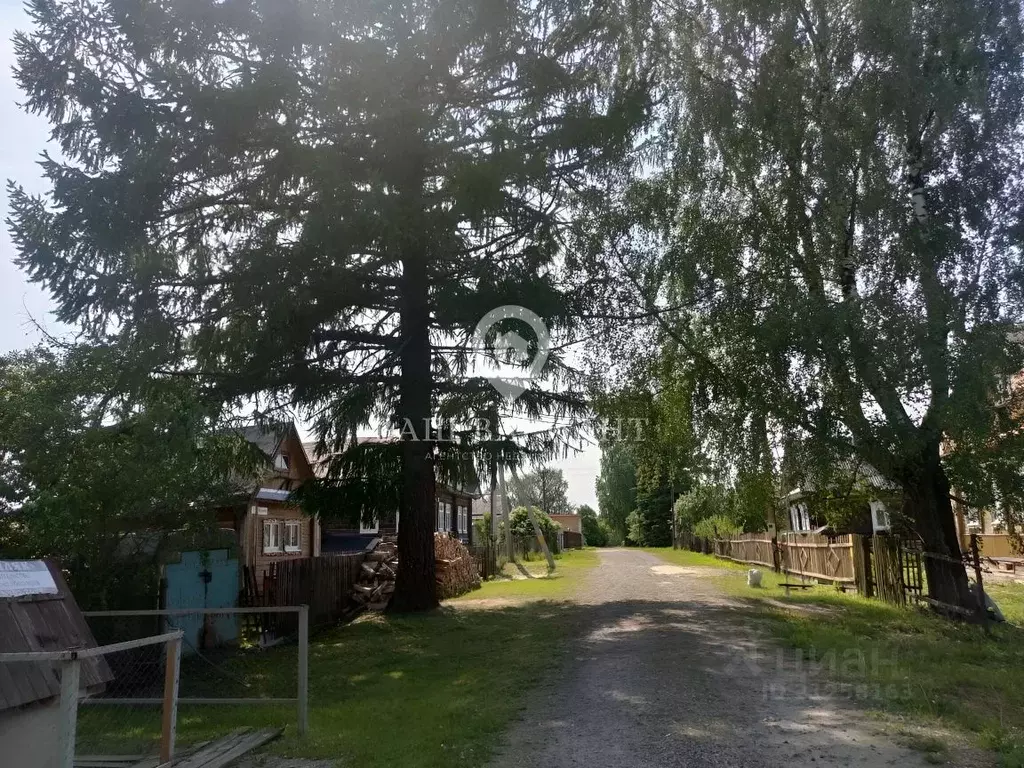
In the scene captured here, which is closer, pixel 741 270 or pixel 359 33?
pixel 359 33

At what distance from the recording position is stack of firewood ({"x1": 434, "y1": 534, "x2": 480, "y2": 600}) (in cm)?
2064

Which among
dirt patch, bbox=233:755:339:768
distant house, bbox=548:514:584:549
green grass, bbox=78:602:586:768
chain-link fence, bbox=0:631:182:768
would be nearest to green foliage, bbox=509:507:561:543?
distant house, bbox=548:514:584:549

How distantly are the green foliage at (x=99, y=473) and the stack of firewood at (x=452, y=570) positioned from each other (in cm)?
910

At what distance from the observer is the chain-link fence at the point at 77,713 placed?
441cm

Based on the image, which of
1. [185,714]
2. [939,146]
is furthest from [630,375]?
[185,714]

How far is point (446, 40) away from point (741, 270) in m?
6.38

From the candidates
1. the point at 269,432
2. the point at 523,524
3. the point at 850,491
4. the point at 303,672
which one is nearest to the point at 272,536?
the point at 269,432

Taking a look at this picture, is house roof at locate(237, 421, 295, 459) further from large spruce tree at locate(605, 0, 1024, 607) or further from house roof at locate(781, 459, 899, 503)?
house roof at locate(781, 459, 899, 503)

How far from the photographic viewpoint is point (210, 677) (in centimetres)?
1098

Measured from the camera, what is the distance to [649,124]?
14.4 m

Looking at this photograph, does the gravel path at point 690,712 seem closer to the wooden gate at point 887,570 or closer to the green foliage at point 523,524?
the wooden gate at point 887,570

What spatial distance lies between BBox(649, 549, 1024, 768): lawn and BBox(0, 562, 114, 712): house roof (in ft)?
22.0

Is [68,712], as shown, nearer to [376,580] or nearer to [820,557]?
[376,580]

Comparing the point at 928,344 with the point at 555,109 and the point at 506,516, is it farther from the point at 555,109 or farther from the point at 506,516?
the point at 506,516
